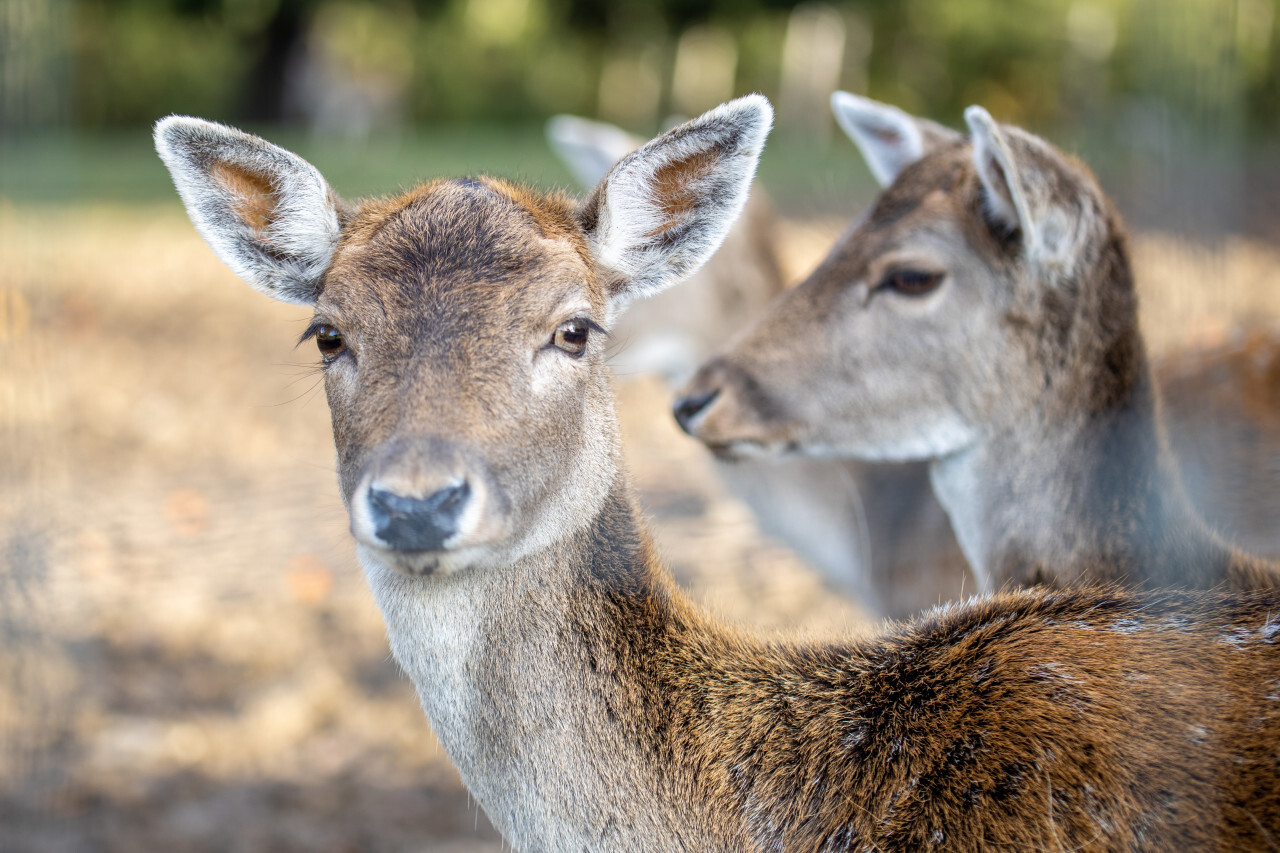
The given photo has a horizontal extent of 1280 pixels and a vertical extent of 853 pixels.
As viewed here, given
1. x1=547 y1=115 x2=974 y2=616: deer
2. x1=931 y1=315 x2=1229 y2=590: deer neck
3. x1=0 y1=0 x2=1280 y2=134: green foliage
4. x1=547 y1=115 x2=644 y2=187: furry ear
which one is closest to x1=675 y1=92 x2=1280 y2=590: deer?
x1=931 y1=315 x2=1229 y2=590: deer neck

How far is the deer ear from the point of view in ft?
8.39

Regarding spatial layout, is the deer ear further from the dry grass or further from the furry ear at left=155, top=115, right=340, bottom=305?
the dry grass

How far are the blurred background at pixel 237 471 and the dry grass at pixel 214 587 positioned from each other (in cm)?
2

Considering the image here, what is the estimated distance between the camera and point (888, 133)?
3854mm

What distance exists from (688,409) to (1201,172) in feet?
5.79

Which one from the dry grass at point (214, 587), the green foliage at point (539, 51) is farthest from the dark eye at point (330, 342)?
the green foliage at point (539, 51)

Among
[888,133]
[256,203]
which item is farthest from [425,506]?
[888,133]

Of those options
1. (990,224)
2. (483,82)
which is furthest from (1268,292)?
(483,82)

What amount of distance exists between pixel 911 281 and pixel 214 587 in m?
4.40

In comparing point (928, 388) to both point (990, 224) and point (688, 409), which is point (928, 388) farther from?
point (688, 409)

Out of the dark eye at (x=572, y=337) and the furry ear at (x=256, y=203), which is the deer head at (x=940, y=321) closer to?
the dark eye at (x=572, y=337)

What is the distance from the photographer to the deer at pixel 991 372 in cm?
309

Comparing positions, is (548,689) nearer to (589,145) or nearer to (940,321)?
(940,321)

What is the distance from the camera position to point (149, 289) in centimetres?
1099
